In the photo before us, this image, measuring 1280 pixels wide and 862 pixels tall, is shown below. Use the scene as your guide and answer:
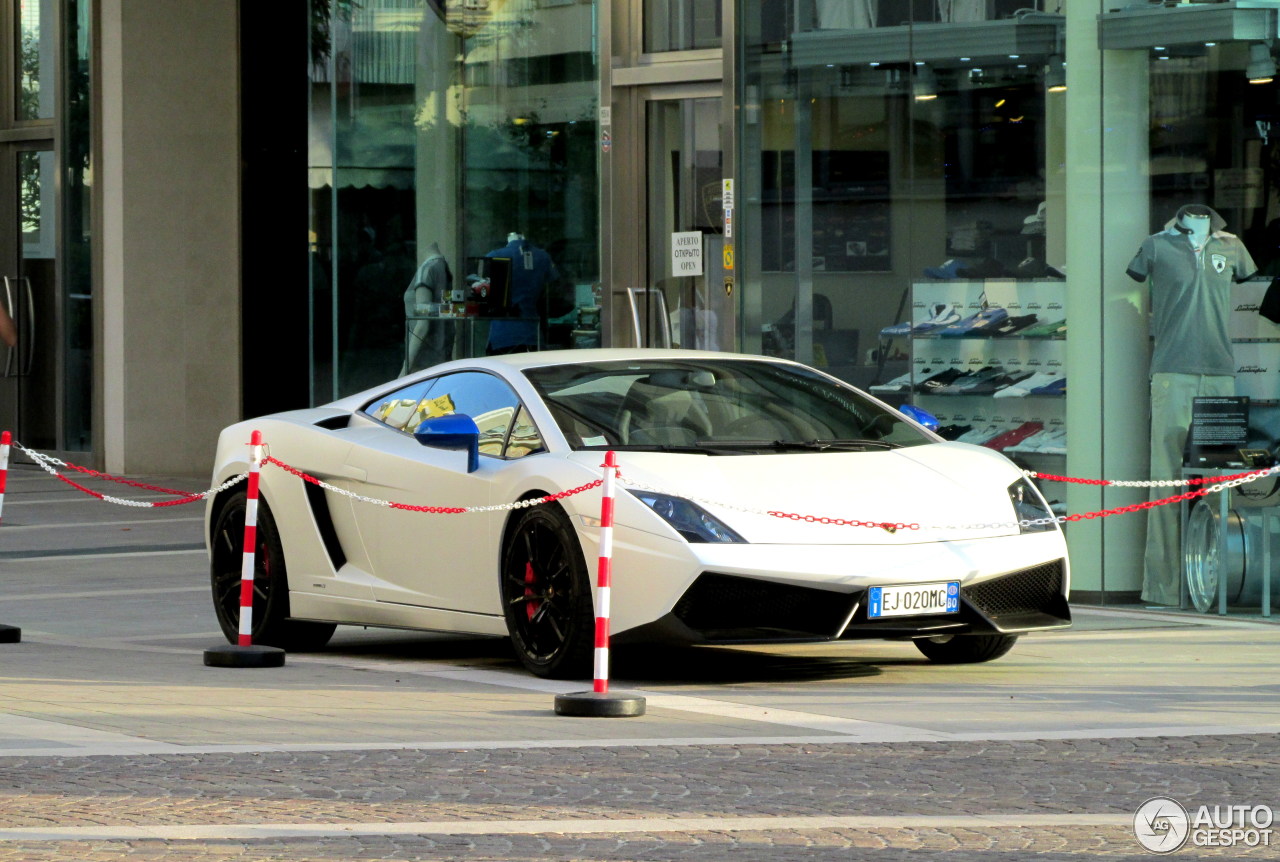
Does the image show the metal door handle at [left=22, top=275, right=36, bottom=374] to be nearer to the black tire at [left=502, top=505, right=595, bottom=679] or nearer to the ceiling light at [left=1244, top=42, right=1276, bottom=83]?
the ceiling light at [left=1244, top=42, right=1276, bottom=83]

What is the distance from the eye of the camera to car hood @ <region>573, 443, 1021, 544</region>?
27.5 feet

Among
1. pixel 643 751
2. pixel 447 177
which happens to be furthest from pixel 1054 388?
pixel 447 177

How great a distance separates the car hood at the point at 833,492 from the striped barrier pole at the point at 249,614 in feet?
5.34

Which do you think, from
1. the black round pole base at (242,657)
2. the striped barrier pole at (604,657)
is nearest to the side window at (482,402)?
the black round pole base at (242,657)

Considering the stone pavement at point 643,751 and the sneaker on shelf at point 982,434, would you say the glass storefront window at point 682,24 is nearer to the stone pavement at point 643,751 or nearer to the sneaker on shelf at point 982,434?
the sneaker on shelf at point 982,434

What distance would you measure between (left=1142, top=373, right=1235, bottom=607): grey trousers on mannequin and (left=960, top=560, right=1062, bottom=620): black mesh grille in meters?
3.45

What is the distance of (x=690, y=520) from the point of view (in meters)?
8.34

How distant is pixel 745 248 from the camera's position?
585 inches

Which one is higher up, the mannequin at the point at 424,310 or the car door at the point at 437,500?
the mannequin at the point at 424,310

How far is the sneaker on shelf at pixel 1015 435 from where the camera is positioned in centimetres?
1286

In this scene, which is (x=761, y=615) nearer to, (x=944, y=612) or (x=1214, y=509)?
(x=944, y=612)

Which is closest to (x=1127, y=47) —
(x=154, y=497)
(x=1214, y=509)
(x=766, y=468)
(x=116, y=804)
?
(x=1214, y=509)

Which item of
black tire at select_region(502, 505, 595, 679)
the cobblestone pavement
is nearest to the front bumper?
black tire at select_region(502, 505, 595, 679)

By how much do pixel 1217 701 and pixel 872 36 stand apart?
6667 millimetres
